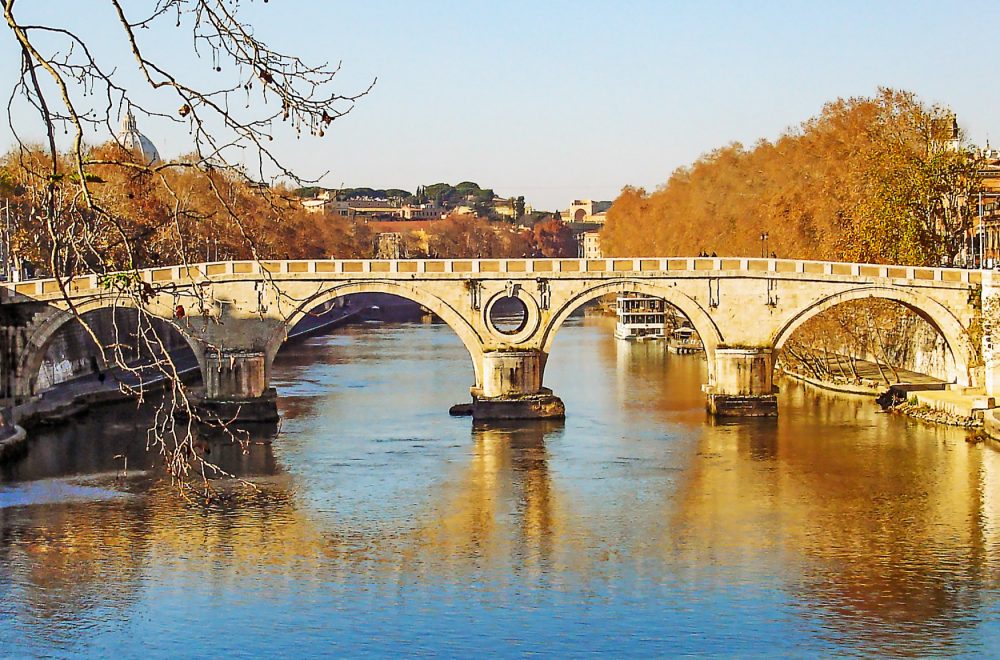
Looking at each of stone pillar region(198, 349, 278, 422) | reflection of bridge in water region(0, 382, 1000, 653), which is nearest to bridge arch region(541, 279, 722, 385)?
reflection of bridge in water region(0, 382, 1000, 653)

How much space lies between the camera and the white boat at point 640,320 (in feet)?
237

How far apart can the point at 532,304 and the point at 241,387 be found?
341 inches

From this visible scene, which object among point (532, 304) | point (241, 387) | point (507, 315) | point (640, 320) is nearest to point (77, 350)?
point (241, 387)

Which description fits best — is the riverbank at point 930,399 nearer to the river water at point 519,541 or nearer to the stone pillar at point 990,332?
the stone pillar at point 990,332

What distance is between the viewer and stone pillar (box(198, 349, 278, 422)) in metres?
40.7

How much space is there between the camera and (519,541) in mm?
26250

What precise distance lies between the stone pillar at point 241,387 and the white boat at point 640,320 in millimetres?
33080

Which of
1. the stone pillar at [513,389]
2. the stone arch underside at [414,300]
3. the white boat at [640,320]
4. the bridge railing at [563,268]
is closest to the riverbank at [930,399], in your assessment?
the bridge railing at [563,268]

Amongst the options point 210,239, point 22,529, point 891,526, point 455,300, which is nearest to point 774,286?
point 455,300

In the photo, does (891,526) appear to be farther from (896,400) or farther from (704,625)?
(896,400)

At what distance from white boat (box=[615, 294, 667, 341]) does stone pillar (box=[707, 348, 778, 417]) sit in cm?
2996

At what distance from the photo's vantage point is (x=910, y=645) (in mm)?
19922

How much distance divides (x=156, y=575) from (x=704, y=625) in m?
9.09

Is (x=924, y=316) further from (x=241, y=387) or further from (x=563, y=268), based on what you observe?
(x=241, y=387)
